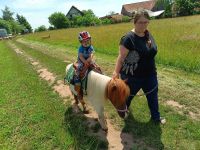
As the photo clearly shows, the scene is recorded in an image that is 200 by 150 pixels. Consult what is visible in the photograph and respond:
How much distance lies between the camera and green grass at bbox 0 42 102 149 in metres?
5.08

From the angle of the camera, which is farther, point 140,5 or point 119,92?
point 140,5

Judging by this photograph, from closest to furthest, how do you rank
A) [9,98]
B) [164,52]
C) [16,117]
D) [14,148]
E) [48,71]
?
[14,148] < [16,117] < [9,98] < [48,71] < [164,52]

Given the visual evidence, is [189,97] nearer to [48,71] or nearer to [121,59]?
[121,59]

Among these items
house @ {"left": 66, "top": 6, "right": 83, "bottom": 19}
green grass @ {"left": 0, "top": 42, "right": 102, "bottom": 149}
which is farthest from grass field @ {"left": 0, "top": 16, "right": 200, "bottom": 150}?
house @ {"left": 66, "top": 6, "right": 83, "bottom": 19}

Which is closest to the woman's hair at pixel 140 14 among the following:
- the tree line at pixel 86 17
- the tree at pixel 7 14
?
the tree line at pixel 86 17

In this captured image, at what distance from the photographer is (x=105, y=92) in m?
4.55

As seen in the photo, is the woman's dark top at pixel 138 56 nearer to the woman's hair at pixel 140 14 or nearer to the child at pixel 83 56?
the woman's hair at pixel 140 14

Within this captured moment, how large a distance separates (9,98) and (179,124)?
4847mm

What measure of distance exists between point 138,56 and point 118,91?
817 millimetres

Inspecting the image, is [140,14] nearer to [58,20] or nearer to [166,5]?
[166,5]

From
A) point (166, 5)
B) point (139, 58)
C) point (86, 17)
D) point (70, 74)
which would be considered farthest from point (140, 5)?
point (139, 58)

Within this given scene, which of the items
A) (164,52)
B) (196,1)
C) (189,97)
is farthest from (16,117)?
(196,1)

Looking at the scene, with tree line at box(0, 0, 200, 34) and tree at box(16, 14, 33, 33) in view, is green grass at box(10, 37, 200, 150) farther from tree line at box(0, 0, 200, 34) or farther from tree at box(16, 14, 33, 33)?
tree at box(16, 14, 33, 33)

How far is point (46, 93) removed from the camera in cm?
810
